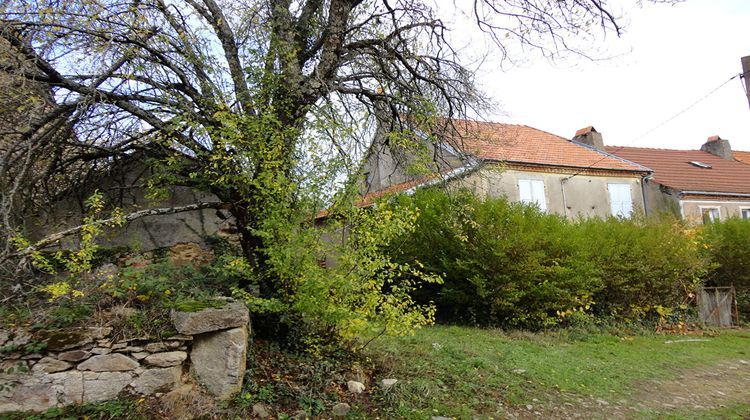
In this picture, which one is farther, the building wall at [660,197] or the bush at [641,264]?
the building wall at [660,197]

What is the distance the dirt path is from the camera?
17.0 ft

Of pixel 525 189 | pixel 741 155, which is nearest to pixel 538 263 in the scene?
pixel 525 189

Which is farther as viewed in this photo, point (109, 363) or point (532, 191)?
point (532, 191)

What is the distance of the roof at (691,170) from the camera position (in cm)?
2059

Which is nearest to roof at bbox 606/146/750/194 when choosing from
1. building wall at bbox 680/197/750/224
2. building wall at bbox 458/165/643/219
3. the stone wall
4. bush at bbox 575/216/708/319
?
building wall at bbox 680/197/750/224

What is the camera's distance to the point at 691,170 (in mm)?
22250

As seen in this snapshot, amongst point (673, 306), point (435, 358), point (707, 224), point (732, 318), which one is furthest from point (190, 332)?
point (707, 224)

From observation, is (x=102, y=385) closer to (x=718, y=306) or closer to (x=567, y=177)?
(x=718, y=306)

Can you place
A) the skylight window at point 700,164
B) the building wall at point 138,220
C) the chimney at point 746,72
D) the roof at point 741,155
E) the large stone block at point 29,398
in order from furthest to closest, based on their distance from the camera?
the roof at point 741,155 → the skylight window at point 700,164 → the chimney at point 746,72 → the building wall at point 138,220 → the large stone block at point 29,398

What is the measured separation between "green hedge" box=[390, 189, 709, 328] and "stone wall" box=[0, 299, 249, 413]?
560cm

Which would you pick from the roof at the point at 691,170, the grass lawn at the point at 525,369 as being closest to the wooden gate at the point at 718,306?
the grass lawn at the point at 525,369

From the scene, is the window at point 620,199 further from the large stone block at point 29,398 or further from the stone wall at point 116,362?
the large stone block at point 29,398

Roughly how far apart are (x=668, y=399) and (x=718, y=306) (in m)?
10.0

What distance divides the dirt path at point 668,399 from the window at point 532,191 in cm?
960
